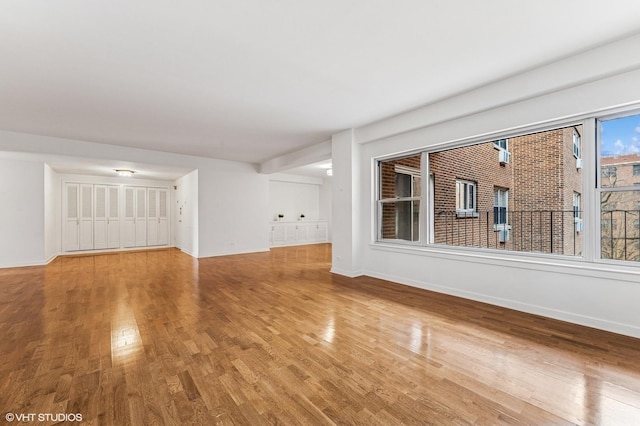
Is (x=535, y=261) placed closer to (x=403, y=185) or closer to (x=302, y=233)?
(x=403, y=185)

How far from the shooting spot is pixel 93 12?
2137mm

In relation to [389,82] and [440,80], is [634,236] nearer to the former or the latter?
[440,80]

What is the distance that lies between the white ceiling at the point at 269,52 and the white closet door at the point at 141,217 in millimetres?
5040

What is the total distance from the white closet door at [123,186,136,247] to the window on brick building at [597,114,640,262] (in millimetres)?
11023

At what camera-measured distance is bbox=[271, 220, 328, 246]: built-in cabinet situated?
10180 mm

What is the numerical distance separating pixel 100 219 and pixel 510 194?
10.9 m

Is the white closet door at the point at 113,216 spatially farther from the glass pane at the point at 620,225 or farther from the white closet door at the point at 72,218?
the glass pane at the point at 620,225

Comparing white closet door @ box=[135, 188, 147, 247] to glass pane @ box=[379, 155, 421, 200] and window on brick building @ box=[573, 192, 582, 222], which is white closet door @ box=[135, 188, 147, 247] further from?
window on brick building @ box=[573, 192, 582, 222]

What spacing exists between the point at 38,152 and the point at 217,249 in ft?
13.9

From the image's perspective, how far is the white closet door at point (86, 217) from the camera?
27.6ft

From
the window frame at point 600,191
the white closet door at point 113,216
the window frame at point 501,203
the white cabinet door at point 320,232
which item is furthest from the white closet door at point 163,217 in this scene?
the window frame at point 600,191

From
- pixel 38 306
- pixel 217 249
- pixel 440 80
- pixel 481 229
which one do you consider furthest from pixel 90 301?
pixel 481 229

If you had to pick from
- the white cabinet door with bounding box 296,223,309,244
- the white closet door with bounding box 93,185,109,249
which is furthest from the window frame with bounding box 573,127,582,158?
the white closet door with bounding box 93,185,109,249

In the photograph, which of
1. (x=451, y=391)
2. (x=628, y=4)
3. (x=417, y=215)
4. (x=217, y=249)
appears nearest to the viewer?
(x=451, y=391)
